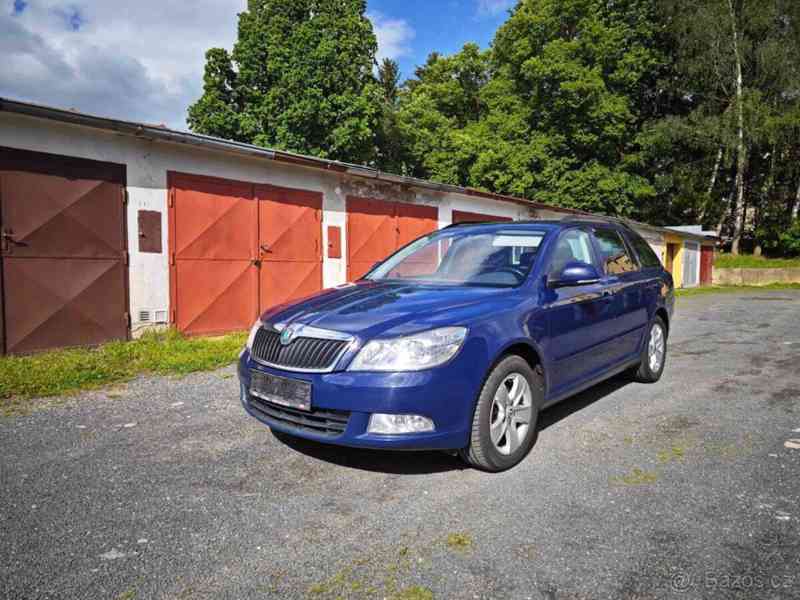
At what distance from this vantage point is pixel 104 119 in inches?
281

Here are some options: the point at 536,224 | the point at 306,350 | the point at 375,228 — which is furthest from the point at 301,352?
the point at 375,228

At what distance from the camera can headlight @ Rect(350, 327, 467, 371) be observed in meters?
2.98

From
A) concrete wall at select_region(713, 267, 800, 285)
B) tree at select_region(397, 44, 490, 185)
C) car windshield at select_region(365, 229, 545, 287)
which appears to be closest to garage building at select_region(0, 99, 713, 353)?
car windshield at select_region(365, 229, 545, 287)

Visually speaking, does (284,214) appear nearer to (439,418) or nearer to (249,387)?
(249,387)

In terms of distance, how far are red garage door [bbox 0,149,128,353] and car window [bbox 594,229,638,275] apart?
6.40 meters

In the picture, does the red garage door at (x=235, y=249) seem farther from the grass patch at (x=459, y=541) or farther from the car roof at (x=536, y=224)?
the grass patch at (x=459, y=541)

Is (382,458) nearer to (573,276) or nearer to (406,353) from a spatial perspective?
(406,353)

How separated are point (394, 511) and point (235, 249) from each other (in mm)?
7120

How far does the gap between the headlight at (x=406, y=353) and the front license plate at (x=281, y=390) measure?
36cm

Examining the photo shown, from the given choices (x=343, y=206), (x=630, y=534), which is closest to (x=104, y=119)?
(x=343, y=206)

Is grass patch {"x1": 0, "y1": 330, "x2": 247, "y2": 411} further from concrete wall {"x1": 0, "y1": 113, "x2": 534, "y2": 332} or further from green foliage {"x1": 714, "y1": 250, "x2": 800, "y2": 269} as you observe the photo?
green foliage {"x1": 714, "y1": 250, "x2": 800, "y2": 269}

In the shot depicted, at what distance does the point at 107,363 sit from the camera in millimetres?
6387

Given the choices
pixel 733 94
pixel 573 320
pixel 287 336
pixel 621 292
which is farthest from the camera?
pixel 733 94

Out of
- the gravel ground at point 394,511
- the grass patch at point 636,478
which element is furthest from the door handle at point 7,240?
the grass patch at point 636,478
